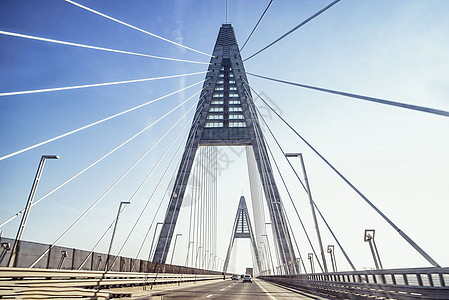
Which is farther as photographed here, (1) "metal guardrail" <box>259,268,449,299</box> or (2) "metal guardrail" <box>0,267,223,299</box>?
(2) "metal guardrail" <box>0,267,223,299</box>

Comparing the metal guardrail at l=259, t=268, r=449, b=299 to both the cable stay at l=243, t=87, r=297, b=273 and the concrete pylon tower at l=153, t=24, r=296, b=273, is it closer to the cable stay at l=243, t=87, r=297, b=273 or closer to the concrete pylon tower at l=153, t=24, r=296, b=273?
the cable stay at l=243, t=87, r=297, b=273

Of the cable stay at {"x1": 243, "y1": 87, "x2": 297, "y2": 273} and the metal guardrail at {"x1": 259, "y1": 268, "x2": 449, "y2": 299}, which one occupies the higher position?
the cable stay at {"x1": 243, "y1": 87, "x2": 297, "y2": 273}

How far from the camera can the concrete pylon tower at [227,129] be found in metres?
31.1

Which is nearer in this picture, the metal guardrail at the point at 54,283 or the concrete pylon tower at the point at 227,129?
the metal guardrail at the point at 54,283

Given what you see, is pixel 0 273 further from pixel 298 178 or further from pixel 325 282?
pixel 298 178

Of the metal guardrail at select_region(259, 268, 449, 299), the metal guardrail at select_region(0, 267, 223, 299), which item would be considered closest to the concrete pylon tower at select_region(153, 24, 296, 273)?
the metal guardrail at select_region(0, 267, 223, 299)

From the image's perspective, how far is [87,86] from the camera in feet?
38.2

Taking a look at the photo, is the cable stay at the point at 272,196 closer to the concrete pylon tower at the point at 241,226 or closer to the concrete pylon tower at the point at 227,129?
the concrete pylon tower at the point at 227,129

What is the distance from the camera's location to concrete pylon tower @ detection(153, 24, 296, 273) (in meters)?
31.1

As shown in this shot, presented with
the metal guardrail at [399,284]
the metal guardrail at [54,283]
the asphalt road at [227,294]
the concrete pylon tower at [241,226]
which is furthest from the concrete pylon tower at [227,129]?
the concrete pylon tower at [241,226]

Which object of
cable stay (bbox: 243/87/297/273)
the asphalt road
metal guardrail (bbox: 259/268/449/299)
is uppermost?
cable stay (bbox: 243/87/297/273)

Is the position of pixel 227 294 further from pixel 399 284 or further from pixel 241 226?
pixel 241 226

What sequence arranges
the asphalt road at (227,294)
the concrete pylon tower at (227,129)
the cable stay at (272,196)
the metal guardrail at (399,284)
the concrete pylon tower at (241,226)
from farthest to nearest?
1. the concrete pylon tower at (241,226)
2. the concrete pylon tower at (227,129)
3. the cable stay at (272,196)
4. the asphalt road at (227,294)
5. the metal guardrail at (399,284)

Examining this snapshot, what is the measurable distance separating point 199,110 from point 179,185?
875 centimetres
